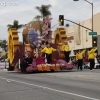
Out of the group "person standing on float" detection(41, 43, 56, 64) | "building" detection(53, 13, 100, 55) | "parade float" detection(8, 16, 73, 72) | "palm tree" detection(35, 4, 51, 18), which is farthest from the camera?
"palm tree" detection(35, 4, 51, 18)

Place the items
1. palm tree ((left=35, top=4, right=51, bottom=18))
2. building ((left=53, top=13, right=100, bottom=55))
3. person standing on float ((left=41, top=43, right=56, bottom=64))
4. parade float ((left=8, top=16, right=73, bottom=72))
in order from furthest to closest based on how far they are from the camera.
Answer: palm tree ((left=35, top=4, right=51, bottom=18)) < building ((left=53, top=13, right=100, bottom=55)) < parade float ((left=8, top=16, right=73, bottom=72)) < person standing on float ((left=41, top=43, right=56, bottom=64))

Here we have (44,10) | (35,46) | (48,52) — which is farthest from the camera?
(44,10)

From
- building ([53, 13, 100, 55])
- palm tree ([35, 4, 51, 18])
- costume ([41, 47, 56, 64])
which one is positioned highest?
palm tree ([35, 4, 51, 18])

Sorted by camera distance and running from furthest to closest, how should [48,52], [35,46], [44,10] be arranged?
1. [44,10]
2. [35,46]
3. [48,52]

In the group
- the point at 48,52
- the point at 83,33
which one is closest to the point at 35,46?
the point at 48,52

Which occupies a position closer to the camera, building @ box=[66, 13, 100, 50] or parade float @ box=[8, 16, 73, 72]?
parade float @ box=[8, 16, 73, 72]

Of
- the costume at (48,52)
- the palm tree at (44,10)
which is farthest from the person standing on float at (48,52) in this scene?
A: the palm tree at (44,10)

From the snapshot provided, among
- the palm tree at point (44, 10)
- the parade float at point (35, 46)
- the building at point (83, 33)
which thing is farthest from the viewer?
the palm tree at point (44, 10)

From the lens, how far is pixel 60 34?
29250 mm

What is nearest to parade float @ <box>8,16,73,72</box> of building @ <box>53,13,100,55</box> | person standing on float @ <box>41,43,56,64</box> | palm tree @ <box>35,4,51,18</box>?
person standing on float @ <box>41,43,56,64</box>

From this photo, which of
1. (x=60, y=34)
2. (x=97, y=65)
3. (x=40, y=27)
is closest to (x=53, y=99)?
(x=40, y=27)

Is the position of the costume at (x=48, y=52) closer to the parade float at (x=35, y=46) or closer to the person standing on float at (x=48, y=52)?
the person standing on float at (x=48, y=52)

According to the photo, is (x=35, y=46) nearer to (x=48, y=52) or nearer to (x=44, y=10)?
(x=48, y=52)

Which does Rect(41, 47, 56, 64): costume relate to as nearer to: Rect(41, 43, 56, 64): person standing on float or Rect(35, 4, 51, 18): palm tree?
Rect(41, 43, 56, 64): person standing on float
